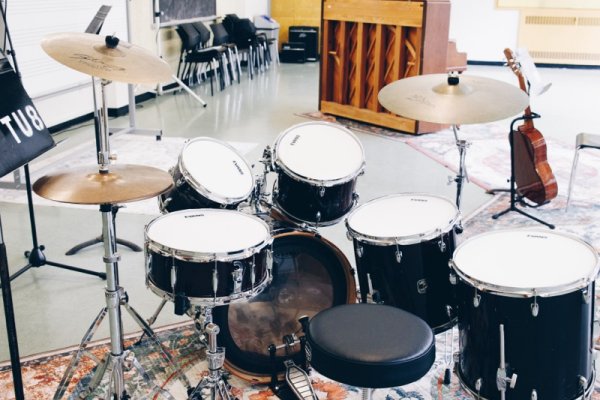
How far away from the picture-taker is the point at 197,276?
216cm

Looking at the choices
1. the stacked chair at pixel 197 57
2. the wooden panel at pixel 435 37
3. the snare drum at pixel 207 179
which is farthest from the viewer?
Answer: the stacked chair at pixel 197 57

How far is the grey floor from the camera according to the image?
3.13 metres

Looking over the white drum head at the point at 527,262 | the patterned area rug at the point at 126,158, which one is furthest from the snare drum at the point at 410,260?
the patterned area rug at the point at 126,158

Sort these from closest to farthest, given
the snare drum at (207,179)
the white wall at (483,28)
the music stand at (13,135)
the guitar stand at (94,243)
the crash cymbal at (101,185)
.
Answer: the music stand at (13,135), the crash cymbal at (101,185), the snare drum at (207,179), the guitar stand at (94,243), the white wall at (483,28)

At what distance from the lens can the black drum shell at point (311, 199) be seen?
2793mm

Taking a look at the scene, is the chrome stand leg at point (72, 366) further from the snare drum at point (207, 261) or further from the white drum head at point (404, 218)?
the white drum head at point (404, 218)

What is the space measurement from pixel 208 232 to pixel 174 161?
3.31 m

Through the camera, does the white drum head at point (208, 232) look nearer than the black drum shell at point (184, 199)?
Yes

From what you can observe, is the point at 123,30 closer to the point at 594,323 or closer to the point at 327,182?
the point at 327,182

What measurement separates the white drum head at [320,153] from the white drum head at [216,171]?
18 cm

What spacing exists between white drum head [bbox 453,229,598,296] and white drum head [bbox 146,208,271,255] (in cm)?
68

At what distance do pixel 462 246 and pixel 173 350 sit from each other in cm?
129

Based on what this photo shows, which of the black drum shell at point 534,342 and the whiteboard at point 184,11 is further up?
the whiteboard at point 184,11

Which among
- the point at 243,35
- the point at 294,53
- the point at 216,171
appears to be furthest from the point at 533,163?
the point at 294,53
